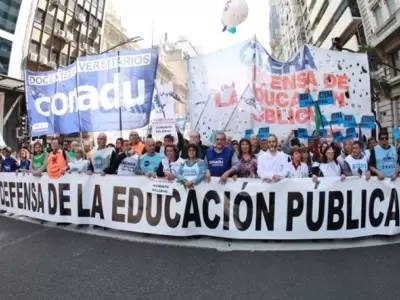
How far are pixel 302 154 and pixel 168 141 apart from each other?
7.52 ft

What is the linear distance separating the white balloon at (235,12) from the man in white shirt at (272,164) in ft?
15.2

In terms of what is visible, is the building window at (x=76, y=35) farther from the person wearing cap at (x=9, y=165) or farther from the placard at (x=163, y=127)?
the placard at (x=163, y=127)

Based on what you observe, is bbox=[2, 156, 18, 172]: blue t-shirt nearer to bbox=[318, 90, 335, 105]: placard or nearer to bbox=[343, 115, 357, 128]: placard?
bbox=[318, 90, 335, 105]: placard

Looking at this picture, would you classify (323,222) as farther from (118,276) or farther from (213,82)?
(213,82)

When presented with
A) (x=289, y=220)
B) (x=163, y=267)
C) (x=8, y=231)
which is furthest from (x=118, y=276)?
(x=8, y=231)

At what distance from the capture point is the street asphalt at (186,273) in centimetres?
367

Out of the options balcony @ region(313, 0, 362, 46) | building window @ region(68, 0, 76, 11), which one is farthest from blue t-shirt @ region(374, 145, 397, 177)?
building window @ region(68, 0, 76, 11)

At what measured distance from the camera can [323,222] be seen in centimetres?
552

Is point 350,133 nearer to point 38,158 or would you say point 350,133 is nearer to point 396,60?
point 38,158

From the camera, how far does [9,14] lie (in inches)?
1033

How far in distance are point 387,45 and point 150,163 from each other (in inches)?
890

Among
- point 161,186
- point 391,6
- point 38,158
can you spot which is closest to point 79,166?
point 38,158

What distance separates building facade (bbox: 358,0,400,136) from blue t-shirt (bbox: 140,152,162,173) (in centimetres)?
1979

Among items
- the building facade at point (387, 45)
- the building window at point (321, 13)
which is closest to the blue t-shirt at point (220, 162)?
the building facade at point (387, 45)
